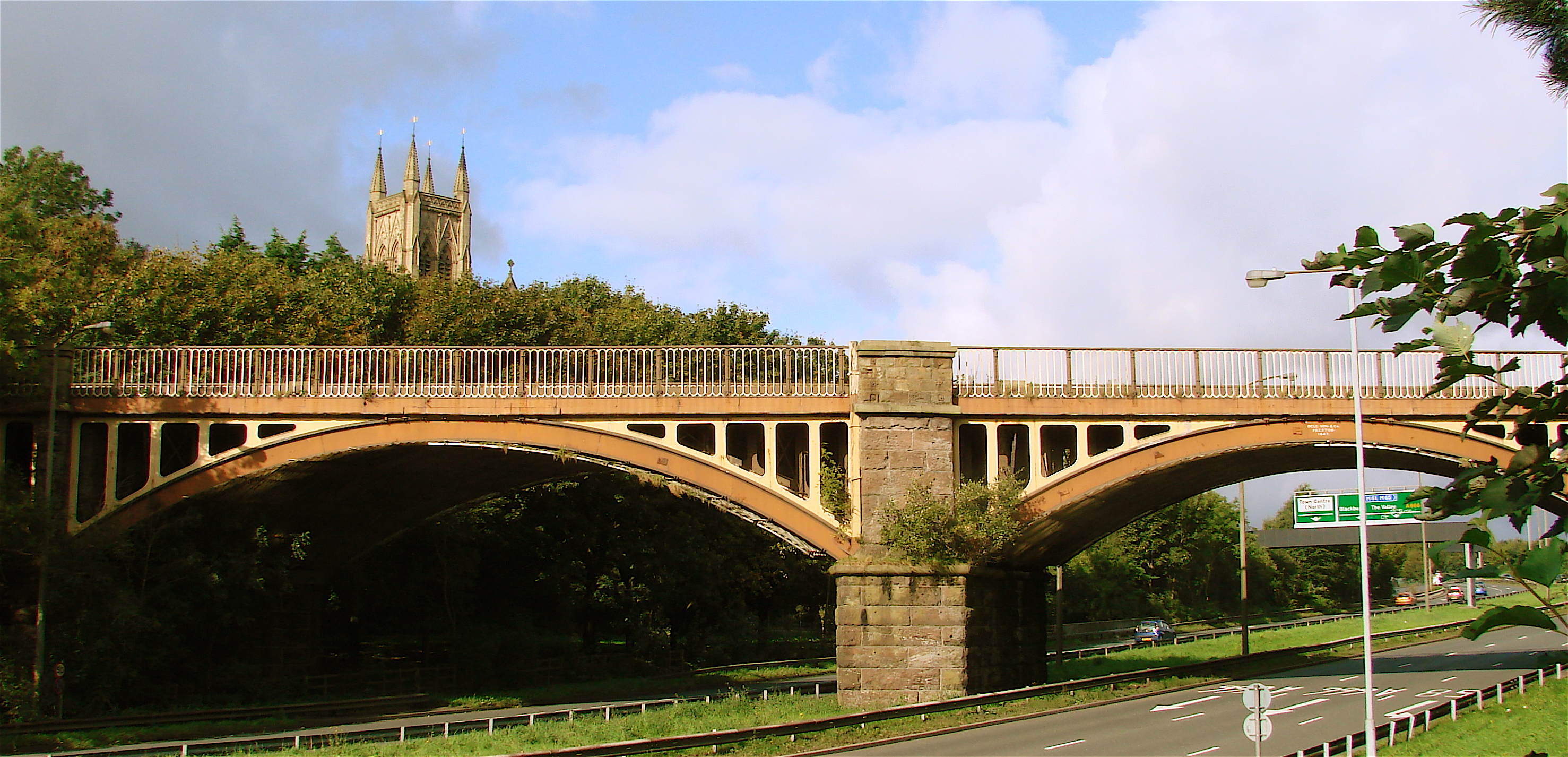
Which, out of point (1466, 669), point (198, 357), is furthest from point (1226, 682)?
point (198, 357)

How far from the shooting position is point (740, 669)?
47688 mm

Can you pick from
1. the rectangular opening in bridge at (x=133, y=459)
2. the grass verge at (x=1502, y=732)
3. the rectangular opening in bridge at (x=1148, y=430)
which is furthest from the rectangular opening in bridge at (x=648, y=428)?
the grass verge at (x=1502, y=732)

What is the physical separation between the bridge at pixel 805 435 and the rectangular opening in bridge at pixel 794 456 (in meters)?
0.07

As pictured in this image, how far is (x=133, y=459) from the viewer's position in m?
31.5

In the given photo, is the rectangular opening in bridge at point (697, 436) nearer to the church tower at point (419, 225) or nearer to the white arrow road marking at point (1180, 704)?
the white arrow road marking at point (1180, 704)

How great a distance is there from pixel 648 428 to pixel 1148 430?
11405mm

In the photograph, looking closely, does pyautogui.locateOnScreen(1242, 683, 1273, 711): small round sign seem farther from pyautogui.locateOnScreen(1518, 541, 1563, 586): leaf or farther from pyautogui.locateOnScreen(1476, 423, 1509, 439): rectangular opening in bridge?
pyautogui.locateOnScreen(1476, 423, 1509, 439): rectangular opening in bridge

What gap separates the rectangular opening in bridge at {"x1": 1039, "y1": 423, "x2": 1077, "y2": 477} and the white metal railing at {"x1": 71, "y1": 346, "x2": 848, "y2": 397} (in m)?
4.97

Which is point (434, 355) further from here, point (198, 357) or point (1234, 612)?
point (1234, 612)

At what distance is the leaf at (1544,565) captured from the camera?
3.32m

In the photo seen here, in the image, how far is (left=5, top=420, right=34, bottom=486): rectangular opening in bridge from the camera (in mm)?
29969

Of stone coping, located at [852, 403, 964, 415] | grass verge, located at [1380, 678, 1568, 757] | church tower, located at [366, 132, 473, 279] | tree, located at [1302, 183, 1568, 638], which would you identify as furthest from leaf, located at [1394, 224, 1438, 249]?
church tower, located at [366, 132, 473, 279]

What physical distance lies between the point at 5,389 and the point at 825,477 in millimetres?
19292

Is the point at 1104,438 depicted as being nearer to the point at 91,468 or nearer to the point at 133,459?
the point at 91,468
